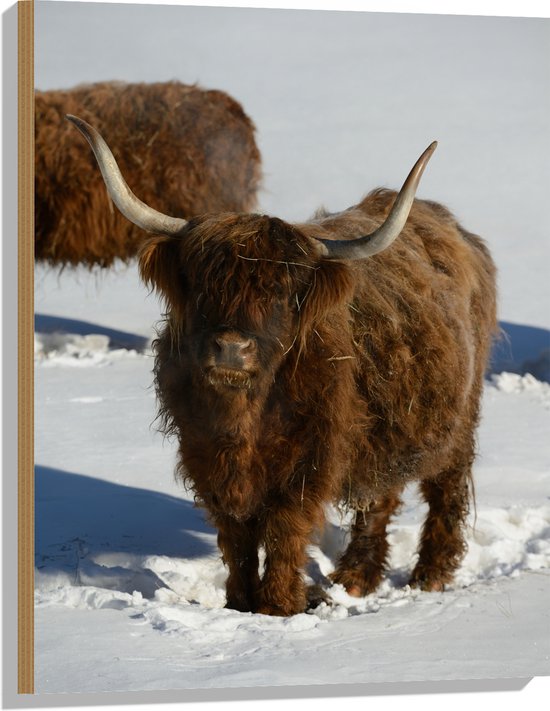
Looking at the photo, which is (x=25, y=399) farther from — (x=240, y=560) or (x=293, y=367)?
(x=240, y=560)

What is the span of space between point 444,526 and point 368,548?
32 cm

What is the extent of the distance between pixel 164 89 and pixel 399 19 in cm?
117

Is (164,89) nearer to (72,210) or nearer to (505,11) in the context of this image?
(72,210)

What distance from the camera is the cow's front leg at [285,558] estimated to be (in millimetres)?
3957

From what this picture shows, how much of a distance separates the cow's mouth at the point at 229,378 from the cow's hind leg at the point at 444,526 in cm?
147

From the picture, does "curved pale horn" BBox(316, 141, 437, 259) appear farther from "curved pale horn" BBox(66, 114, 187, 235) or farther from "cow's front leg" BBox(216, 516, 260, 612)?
"cow's front leg" BBox(216, 516, 260, 612)

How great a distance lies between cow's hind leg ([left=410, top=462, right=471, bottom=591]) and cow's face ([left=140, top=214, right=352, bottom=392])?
1381 mm

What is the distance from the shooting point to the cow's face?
3.65 meters

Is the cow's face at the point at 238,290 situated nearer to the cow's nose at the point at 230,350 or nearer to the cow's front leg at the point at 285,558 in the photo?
the cow's nose at the point at 230,350

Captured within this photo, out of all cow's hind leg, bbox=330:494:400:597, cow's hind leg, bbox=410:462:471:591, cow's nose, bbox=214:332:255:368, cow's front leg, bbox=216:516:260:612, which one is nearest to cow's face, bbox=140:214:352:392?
cow's nose, bbox=214:332:255:368

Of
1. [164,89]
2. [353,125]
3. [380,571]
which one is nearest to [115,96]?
[164,89]

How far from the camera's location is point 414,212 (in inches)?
187

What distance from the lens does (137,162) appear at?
18.0 ft

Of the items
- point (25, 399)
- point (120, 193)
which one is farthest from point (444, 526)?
point (120, 193)
